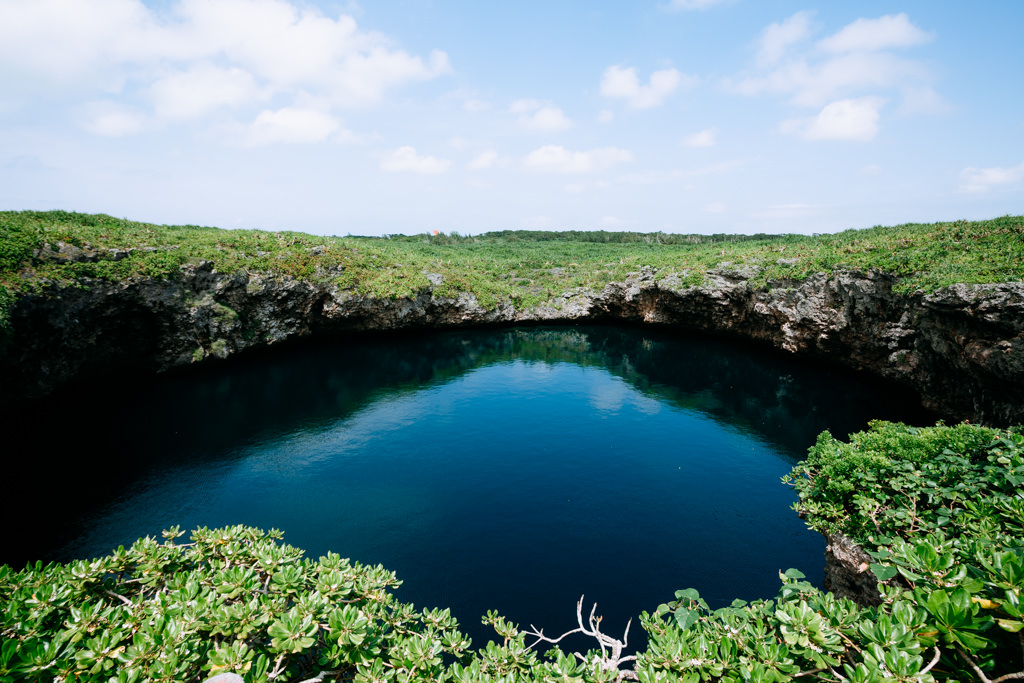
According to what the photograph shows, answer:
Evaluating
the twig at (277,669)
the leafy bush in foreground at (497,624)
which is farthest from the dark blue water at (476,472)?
A: the twig at (277,669)

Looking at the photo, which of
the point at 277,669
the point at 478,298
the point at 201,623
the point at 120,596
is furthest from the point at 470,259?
the point at 277,669

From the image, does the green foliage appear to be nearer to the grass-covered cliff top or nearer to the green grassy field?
the grass-covered cliff top

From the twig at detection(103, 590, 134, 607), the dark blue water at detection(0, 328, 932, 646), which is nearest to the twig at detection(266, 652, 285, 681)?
the twig at detection(103, 590, 134, 607)

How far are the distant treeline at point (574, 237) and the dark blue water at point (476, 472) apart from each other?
52.2 meters

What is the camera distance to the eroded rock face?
780 inches

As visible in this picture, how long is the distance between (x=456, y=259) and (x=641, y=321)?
2679cm

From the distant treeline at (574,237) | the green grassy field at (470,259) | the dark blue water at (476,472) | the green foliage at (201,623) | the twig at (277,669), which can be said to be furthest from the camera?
the distant treeline at (574,237)

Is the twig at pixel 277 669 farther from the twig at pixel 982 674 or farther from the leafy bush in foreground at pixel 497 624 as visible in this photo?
the twig at pixel 982 674

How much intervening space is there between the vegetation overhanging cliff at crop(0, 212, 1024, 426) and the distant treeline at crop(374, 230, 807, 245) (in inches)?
1265

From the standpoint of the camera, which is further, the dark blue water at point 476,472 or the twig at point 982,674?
the dark blue water at point 476,472

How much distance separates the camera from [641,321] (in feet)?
161

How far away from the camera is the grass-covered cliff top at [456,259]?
2311cm

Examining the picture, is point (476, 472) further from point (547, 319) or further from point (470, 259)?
point (470, 259)

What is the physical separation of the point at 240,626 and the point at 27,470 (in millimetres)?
21363
